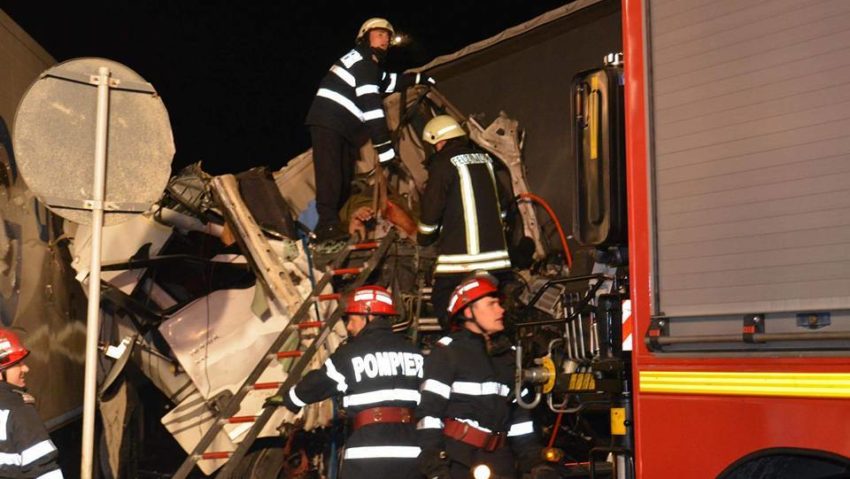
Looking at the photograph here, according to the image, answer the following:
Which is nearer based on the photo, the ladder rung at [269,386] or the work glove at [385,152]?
the ladder rung at [269,386]

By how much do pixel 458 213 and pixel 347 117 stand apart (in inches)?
57.0

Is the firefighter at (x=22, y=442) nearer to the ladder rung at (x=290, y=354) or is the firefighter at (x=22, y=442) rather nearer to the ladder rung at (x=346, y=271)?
the ladder rung at (x=290, y=354)

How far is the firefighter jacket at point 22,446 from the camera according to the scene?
5547mm

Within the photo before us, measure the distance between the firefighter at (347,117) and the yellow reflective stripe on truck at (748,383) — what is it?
200 inches

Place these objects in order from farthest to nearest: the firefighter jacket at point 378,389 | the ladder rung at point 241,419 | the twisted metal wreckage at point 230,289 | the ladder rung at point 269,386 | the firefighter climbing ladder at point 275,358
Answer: the twisted metal wreckage at point 230,289
the ladder rung at point 269,386
the ladder rung at point 241,419
the firefighter climbing ladder at point 275,358
the firefighter jacket at point 378,389

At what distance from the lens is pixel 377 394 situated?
6008 mm

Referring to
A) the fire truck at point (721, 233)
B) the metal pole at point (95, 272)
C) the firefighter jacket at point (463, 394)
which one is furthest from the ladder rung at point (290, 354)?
the fire truck at point (721, 233)

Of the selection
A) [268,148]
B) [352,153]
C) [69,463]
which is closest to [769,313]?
[352,153]

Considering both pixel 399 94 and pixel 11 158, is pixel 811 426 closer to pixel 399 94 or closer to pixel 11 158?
pixel 11 158

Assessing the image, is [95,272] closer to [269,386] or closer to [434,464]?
[434,464]

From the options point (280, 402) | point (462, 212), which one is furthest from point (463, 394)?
point (462, 212)

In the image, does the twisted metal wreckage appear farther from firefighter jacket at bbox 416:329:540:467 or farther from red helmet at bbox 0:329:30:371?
firefighter jacket at bbox 416:329:540:467

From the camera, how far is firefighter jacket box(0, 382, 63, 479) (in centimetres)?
555

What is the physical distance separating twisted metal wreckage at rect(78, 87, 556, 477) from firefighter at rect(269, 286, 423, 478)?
1.28 m
